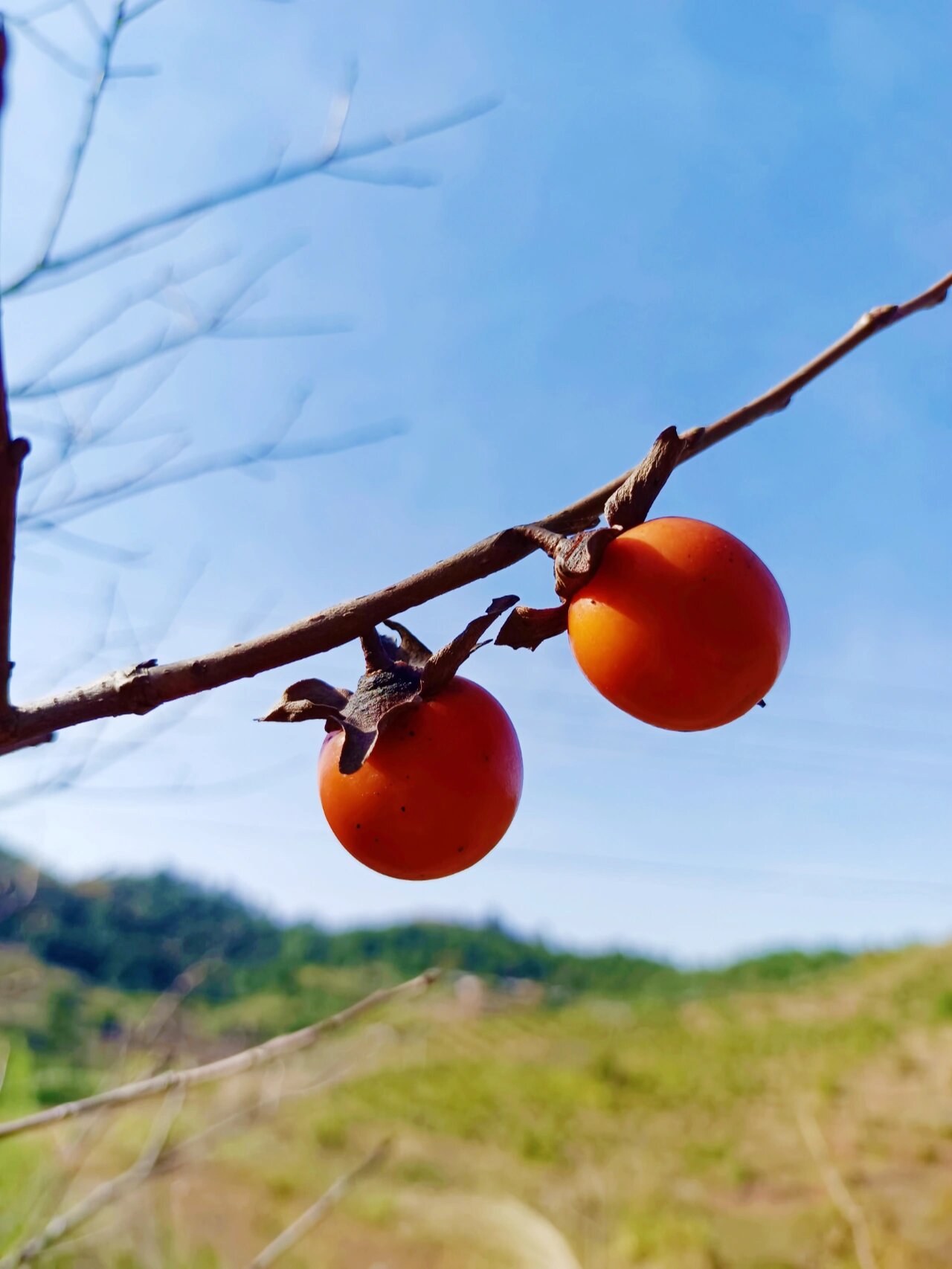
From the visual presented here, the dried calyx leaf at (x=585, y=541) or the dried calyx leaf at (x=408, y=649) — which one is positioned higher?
the dried calyx leaf at (x=585, y=541)

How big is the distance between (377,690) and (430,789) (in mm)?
150

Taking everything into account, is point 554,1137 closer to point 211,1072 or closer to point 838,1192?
point 838,1192

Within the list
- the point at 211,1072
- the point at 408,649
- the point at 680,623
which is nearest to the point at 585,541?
the point at 680,623

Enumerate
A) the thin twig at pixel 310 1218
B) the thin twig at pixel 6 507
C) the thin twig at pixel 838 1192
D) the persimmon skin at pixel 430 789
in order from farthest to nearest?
the thin twig at pixel 838 1192 → the thin twig at pixel 310 1218 → the persimmon skin at pixel 430 789 → the thin twig at pixel 6 507

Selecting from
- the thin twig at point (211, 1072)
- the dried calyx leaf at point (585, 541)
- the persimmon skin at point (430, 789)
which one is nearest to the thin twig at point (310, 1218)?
the thin twig at point (211, 1072)

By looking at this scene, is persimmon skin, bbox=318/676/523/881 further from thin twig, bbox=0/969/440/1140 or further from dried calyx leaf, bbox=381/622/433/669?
thin twig, bbox=0/969/440/1140

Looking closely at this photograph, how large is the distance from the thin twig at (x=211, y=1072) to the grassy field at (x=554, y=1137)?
1216 millimetres

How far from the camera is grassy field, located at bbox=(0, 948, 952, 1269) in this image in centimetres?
673

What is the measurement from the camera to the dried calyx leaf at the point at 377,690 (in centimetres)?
105

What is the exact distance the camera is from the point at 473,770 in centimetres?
104

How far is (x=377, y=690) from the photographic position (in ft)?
3.62

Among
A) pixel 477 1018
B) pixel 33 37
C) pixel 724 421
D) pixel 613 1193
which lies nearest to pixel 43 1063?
pixel 613 1193

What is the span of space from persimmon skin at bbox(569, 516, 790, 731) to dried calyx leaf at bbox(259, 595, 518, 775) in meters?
0.11

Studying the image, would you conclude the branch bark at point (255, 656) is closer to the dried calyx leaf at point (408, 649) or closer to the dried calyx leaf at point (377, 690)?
the dried calyx leaf at point (377, 690)
